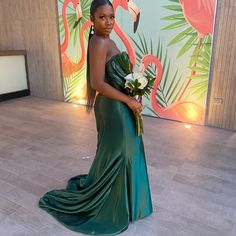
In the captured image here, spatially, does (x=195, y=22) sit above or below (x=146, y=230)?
above

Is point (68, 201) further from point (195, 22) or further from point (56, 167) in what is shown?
point (195, 22)

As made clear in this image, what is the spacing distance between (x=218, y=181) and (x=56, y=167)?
155cm

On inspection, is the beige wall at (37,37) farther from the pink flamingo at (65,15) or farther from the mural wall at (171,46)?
the mural wall at (171,46)

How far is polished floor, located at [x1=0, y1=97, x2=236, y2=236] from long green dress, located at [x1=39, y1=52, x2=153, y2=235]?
0.34 feet

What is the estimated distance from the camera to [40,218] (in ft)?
5.96

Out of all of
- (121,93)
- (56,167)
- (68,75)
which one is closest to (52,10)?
(68,75)

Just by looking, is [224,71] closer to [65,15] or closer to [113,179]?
[113,179]

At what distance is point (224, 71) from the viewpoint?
11.5ft

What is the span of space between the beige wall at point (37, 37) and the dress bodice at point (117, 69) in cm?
381

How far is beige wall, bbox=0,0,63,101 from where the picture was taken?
498 centimetres

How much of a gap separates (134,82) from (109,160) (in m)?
0.55

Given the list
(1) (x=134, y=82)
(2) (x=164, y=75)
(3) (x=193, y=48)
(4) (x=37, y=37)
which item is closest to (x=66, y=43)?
(4) (x=37, y=37)

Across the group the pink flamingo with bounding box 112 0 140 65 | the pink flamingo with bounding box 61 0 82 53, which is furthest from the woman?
the pink flamingo with bounding box 61 0 82 53

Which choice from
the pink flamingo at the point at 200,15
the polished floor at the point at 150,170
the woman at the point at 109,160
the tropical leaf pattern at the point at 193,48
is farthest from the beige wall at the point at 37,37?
the woman at the point at 109,160
